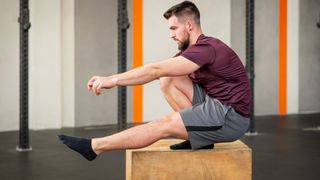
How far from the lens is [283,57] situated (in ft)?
25.2

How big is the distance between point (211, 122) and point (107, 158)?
186cm

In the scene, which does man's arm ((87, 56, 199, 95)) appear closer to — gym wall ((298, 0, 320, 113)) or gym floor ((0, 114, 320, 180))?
gym floor ((0, 114, 320, 180))

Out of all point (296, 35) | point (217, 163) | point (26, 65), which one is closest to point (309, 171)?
Answer: point (217, 163)

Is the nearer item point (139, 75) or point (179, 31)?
point (139, 75)

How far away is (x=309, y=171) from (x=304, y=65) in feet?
13.4

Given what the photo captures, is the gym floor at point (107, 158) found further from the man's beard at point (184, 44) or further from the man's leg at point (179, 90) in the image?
the man's beard at point (184, 44)

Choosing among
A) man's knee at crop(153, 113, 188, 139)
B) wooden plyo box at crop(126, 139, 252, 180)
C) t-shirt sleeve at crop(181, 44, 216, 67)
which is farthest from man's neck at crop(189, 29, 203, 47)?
wooden plyo box at crop(126, 139, 252, 180)

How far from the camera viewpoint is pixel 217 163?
289 centimetres

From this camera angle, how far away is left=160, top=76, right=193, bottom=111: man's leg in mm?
2990

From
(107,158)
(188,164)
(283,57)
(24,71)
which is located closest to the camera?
(188,164)

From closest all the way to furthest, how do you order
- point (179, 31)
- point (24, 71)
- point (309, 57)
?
point (179, 31), point (24, 71), point (309, 57)

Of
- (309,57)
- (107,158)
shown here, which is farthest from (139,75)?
(309,57)

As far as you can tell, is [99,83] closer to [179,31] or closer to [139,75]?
[139,75]

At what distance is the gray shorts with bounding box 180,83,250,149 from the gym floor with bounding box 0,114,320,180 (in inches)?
37.2
